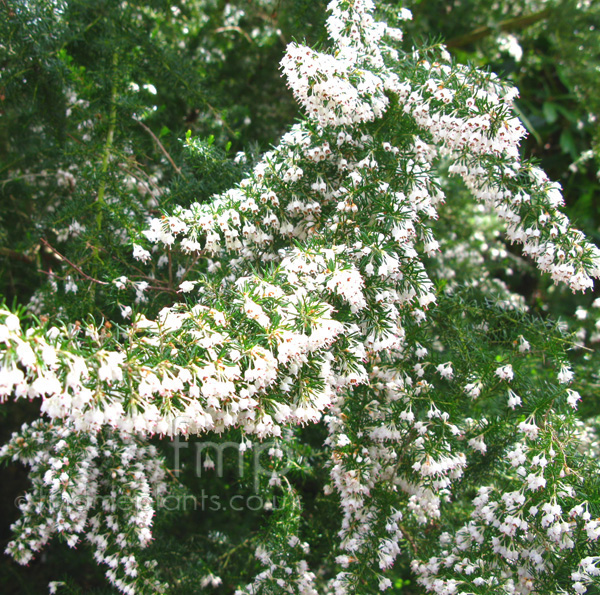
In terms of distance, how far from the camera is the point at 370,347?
7.82 feet

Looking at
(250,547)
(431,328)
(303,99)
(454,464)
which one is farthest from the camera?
(250,547)

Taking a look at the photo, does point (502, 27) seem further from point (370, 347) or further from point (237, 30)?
point (370, 347)

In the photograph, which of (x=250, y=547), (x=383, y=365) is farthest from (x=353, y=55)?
(x=250, y=547)

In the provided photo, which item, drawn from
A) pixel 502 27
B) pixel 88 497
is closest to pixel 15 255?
pixel 88 497

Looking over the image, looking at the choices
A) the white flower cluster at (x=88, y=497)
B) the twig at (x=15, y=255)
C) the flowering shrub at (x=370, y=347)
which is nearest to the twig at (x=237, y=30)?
the flowering shrub at (x=370, y=347)

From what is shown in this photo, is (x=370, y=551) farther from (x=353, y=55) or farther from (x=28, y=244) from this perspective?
(x=28, y=244)

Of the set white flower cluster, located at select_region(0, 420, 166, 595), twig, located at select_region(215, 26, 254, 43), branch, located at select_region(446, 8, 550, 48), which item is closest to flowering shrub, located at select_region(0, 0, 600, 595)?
white flower cluster, located at select_region(0, 420, 166, 595)

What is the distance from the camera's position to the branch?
539 centimetres

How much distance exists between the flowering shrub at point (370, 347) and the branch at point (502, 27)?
2855 millimetres

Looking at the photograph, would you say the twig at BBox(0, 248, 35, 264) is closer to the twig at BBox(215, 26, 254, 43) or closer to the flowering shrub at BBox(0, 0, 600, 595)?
the flowering shrub at BBox(0, 0, 600, 595)

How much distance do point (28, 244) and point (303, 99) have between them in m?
2.38

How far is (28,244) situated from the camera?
3.78 meters

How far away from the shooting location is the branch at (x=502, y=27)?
212 inches

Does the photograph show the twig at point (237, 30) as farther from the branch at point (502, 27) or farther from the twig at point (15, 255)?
the twig at point (15, 255)
